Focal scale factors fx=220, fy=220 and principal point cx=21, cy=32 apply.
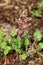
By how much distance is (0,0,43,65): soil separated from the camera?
2996mm

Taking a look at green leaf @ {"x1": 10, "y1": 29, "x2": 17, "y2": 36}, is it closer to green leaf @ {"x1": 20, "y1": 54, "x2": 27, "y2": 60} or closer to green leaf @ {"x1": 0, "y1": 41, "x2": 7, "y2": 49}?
green leaf @ {"x1": 0, "y1": 41, "x2": 7, "y2": 49}

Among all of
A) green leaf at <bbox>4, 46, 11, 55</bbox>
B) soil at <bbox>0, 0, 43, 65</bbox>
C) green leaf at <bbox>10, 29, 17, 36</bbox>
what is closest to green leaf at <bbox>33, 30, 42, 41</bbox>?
soil at <bbox>0, 0, 43, 65</bbox>

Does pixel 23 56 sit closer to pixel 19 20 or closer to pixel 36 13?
pixel 19 20

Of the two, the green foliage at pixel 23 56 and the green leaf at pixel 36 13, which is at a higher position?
the green leaf at pixel 36 13

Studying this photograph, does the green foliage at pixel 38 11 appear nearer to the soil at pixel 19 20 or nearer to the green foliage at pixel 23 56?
the soil at pixel 19 20

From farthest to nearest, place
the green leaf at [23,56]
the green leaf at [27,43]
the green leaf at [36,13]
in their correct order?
the green leaf at [36,13] < the green leaf at [27,43] < the green leaf at [23,56]

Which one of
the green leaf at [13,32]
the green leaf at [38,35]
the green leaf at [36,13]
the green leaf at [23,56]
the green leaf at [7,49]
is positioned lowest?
the green leaf at [23,56]

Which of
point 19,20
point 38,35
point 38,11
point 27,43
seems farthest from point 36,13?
point 27,43

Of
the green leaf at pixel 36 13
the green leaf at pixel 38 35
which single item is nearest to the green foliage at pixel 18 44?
the green leaf at pixel 38 35

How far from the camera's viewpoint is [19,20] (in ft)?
11.2

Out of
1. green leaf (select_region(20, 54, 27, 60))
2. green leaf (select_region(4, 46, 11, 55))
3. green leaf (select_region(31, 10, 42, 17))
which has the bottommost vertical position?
green leaf (select_region(20, 54, 27, 60))

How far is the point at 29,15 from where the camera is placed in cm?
357

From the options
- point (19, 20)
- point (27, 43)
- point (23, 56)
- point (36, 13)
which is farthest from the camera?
point (36, 13)

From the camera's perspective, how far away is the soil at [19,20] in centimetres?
300
